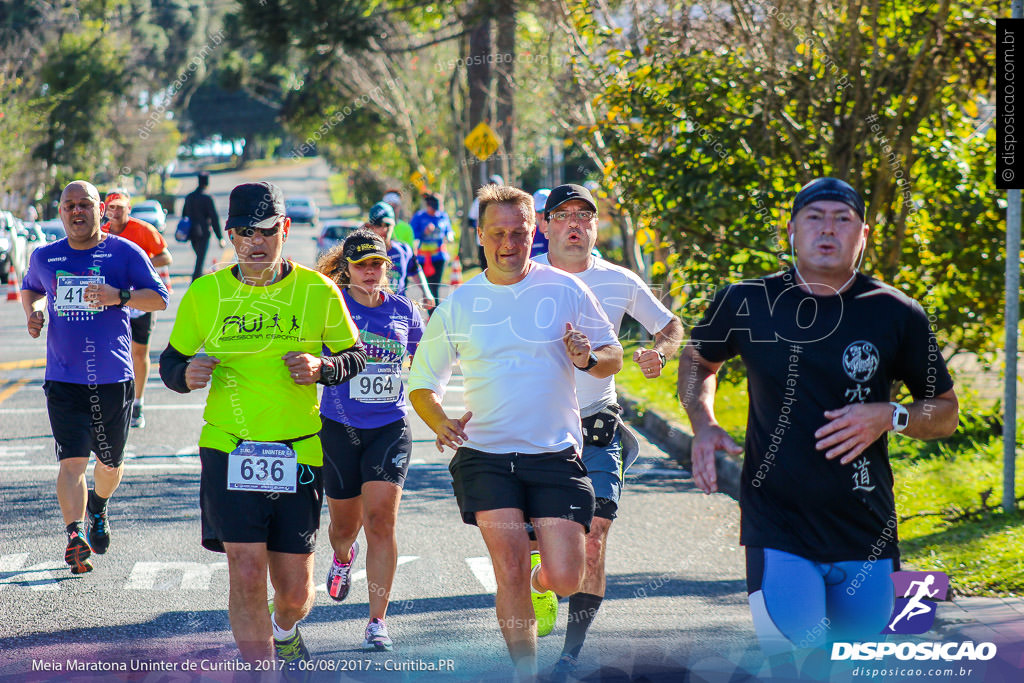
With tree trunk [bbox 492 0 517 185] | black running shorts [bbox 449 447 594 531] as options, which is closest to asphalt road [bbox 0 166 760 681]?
black running shorts [bbox 449 447 594 531]

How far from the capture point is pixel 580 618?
5.20 m

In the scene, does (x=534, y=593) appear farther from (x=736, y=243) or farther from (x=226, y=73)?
(x=226, y=73)

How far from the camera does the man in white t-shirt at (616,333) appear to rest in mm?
5203

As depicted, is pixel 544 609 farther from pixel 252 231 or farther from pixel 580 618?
pixel 252 231

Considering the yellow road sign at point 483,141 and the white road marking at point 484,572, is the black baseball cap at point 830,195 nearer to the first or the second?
the white road marking at point 484,572

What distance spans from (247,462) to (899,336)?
2.36 meters

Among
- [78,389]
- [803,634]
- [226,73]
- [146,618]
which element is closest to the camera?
[803,634]

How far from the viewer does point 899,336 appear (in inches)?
143

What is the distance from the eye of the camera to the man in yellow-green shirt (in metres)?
4.35

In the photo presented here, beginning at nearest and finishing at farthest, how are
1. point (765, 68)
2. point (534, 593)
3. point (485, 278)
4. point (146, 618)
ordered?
1. point (485, 278)
2. point (534, 593)
3. point (146, 618)
4. point (765, 68)

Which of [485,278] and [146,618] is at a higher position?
[485,278]

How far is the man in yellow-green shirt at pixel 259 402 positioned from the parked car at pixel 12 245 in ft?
73.0

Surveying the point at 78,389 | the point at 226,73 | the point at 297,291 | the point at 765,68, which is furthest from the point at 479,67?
the point at 226,73

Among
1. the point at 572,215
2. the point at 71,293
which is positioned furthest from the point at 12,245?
the point at 572,215
